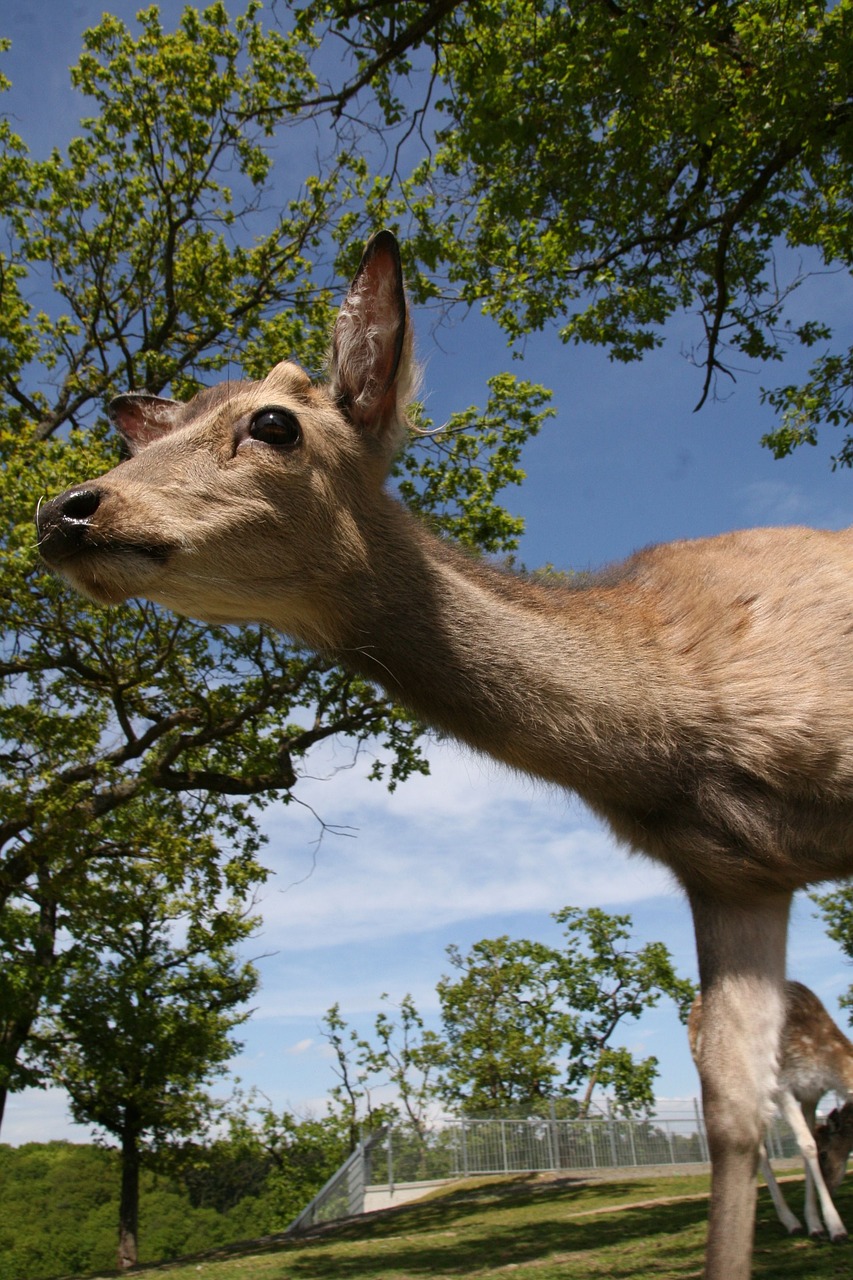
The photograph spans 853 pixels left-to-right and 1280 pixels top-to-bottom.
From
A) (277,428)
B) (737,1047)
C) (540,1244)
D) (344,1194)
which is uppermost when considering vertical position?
(277,428)

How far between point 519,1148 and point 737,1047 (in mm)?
33744

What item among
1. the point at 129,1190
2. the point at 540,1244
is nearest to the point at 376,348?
the point at 540,1244

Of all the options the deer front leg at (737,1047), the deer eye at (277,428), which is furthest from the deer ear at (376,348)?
the deer front leg at (737,1047)

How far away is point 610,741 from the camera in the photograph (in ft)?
9.93

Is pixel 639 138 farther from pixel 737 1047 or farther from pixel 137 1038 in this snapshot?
pixel 137 1038

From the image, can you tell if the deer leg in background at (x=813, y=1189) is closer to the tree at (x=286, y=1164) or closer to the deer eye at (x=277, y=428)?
the deer eye at (x=277, y=428)

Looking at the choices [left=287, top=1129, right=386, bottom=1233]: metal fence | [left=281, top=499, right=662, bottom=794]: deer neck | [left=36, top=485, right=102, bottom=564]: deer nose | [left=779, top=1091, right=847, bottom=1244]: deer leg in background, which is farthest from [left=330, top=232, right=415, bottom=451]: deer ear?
[left=287, top=1129, right=386, bottom=1233]: metal fence

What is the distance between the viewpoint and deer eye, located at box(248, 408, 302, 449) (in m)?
3.26

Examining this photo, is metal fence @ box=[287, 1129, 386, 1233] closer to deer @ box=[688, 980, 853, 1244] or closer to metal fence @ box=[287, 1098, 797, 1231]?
metal fence @ box=[287, 1098, 797, 1231]

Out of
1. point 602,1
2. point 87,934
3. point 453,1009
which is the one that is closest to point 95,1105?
point 87,934

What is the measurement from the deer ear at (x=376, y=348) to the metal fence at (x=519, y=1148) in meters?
27.7

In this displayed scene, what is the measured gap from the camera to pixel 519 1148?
32.6 m

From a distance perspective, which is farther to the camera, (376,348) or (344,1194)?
(344,1194)

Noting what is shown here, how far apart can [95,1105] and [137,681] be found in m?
21.4
